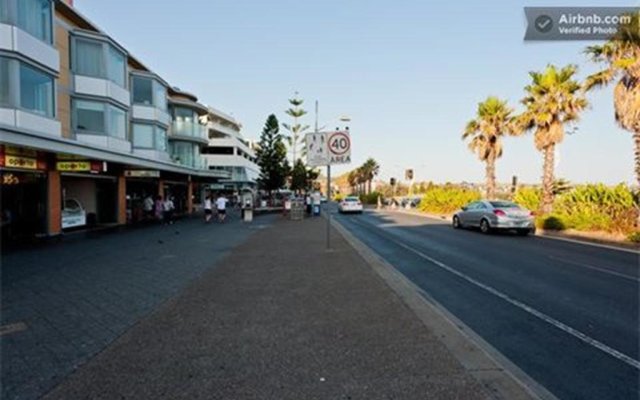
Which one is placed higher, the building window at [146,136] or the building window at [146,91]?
the building window at [146,91]

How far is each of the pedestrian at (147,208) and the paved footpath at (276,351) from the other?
2107cm

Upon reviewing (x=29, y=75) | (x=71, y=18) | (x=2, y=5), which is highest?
A: (x=71, y=18)

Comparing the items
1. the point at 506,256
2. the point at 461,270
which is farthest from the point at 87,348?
the point at 506,256

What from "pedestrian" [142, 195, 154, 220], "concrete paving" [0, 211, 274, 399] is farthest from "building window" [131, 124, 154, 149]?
"concrete paving" [0, 211, 274, 399]

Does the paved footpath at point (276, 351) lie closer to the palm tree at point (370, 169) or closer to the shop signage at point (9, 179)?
the shop signage at point (9, 179)

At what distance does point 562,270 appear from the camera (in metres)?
10.4

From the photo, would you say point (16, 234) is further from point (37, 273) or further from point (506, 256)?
point (506, 256)

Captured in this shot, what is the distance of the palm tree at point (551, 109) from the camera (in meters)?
24.0

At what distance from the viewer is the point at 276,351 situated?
4812 mm

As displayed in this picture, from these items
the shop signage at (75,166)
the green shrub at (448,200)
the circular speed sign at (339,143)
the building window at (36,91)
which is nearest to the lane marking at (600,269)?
the circular speed sign at (339,143)

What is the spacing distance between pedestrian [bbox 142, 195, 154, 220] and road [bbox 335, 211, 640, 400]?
17.9 metres

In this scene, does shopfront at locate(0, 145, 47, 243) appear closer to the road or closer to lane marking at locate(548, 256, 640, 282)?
the road

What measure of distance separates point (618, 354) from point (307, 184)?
227ft

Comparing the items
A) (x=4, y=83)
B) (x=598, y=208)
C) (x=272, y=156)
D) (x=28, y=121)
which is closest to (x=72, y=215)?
(x=28, y=121)
